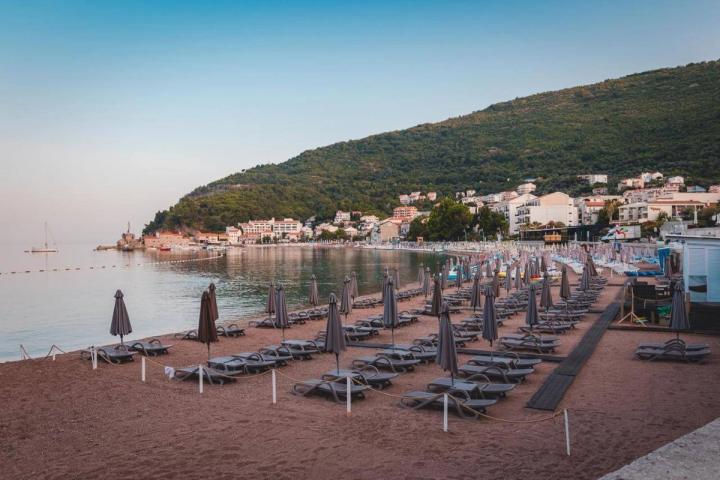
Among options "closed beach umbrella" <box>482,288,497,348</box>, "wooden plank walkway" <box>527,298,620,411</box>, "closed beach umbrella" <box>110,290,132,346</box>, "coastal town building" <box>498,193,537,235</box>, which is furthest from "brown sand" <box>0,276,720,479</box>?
"coastal town building" <box>498,193,537,235</box>

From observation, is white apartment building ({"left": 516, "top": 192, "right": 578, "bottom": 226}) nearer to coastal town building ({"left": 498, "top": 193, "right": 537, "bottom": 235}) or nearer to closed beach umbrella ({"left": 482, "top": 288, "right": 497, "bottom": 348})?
coastal town building ({"left": 498, "top": 193, "right": 537, "bottom": 235})

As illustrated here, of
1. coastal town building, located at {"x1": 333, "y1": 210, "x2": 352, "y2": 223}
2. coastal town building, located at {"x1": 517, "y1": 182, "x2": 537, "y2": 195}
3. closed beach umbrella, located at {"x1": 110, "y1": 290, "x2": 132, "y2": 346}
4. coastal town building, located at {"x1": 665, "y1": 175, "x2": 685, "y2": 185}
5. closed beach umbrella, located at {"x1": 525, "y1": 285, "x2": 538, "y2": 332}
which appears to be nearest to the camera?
closed beach umbrella, located at {"x1": 110, "y1": 290, "x2": 132, "y2": 346}

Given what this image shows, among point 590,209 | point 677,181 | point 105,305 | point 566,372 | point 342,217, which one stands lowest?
point 105,305

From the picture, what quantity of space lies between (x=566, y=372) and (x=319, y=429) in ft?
17.9

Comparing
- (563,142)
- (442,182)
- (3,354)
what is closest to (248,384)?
(3,354)

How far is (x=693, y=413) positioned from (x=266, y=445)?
6147 mm

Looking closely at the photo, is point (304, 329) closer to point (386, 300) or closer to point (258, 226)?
point (386, 300)

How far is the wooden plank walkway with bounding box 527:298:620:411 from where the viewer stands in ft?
28.5

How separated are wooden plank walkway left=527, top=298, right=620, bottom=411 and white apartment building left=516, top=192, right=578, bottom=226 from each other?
85867 millimetres

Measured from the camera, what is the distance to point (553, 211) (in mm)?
98375

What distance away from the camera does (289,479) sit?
19.8ft

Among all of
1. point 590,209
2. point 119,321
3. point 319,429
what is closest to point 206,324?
point 119,321

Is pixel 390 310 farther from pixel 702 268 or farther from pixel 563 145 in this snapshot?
pixel 563 145

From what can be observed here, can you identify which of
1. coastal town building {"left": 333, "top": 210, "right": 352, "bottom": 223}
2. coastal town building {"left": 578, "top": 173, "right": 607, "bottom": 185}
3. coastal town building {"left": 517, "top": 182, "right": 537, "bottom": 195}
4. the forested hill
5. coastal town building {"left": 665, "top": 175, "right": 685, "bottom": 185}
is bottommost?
coastal town building {"left": 333, "top": 210, "right": 352, "bottom": 223}
